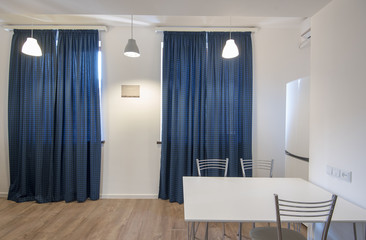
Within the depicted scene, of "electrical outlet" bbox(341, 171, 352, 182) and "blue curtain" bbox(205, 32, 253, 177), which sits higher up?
"blue curtain" bbox(205, 32, 253, 177)

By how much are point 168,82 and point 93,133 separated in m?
1.49

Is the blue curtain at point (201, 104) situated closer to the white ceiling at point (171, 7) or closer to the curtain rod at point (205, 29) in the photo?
the curtain rod at point (205, 29)

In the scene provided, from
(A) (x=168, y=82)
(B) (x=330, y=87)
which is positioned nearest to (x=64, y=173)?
(A) (x=168, y=82)

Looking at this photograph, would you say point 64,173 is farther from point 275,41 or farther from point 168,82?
point 275,41

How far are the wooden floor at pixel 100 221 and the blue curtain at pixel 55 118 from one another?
0.28 m

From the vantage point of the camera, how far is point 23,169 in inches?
130

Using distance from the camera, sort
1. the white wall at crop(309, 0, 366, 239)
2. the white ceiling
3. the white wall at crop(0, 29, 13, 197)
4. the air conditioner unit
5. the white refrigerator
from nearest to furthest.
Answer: the white wall at crop(309, 0, 366, 239)
the white ceiling
the white refrigerator
the air conditioner unit
the white wall at crop(0, 29, 13, 197)

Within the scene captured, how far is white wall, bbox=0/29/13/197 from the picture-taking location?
3.43m

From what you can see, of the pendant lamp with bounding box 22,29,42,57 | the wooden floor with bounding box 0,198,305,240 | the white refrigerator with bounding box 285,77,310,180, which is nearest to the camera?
the wooden floor with bounding box 0,198,305,240

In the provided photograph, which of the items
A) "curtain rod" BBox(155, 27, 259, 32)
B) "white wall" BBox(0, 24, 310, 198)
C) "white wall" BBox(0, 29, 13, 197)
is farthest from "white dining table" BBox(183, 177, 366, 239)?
"white wall" BBox(0, 29, 13, 197)

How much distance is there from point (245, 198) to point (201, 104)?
193cm

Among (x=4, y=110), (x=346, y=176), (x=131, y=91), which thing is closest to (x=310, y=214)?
(x=346, y=176)

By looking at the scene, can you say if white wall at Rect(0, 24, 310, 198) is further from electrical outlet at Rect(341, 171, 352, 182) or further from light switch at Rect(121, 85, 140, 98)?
electrical outlet at Rect(341, 171, 352, 182)

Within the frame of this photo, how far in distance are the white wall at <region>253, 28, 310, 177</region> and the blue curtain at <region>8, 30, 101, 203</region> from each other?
2716 mm
